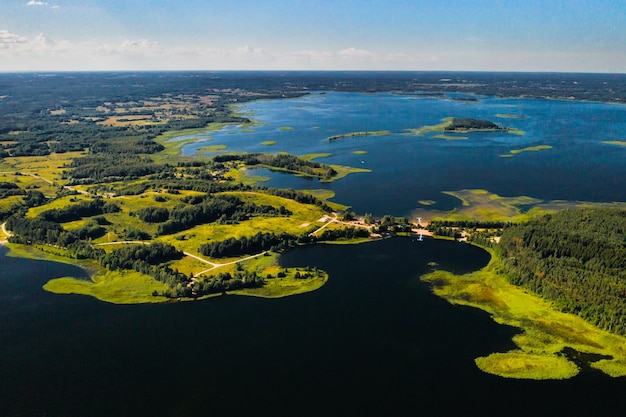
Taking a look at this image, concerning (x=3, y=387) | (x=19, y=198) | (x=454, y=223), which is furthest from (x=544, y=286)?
(x=19, y=198)

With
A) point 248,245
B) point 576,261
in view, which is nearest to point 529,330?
point 576,261

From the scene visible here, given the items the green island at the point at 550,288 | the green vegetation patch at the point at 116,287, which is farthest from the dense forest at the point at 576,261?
the green vegetation patch at the point at 116,287

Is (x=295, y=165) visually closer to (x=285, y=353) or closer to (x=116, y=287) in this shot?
(x=116, y=287)

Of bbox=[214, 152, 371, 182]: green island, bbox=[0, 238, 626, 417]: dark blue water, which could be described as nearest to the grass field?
bbox=[0, 238, 626, 417]: dark blue water

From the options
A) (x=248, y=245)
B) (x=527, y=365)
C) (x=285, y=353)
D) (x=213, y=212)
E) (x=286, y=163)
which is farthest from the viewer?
(x=286, y=163)

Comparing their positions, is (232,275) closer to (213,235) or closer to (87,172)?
(213,235)

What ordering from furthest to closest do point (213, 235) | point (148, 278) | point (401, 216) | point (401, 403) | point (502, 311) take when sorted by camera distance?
1. point (401, 216)
2. point (213, 235)
3. point (148, 278)
4. point (502, 311)
5. point (401, 403)

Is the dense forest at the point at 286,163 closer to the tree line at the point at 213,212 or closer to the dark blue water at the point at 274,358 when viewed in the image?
the tree line at the point at 213,212
